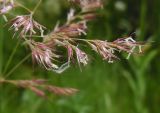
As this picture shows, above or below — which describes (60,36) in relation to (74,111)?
above

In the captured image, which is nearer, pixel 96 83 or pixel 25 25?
pixel 25 25

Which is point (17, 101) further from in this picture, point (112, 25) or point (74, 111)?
point (112, 25)

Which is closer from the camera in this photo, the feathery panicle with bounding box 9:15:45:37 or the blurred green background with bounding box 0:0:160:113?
the feathery panicle with bounding box 9:15:45:37

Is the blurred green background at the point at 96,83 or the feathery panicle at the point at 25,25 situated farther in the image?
the blurred green background at the point at 96,83

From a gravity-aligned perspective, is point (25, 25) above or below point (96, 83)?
above

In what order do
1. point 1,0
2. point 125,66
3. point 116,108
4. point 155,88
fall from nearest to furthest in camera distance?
point 1,0 → point 116,108 → point 155,88 → point 125,66

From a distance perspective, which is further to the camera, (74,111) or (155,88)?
(155,88)

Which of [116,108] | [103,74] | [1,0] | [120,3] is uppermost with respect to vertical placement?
[1,0]

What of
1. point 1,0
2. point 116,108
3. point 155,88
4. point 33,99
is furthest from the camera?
point 155,88

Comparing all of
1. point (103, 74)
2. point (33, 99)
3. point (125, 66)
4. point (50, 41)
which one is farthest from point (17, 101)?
point (50, 41)

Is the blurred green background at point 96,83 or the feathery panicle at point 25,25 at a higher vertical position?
the feathery panicle at point 25,25

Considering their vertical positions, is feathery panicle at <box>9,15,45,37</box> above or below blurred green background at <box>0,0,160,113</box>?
above
